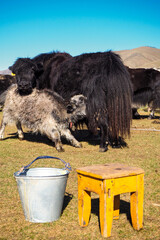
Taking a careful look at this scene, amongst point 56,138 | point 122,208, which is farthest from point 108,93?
point 122,208

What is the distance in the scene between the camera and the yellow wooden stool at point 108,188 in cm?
253

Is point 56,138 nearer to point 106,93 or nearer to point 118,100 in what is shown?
point 106,93

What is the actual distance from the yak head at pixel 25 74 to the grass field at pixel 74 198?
156 cm

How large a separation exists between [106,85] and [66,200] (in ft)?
10.8

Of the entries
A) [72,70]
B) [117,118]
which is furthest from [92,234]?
[72,70]

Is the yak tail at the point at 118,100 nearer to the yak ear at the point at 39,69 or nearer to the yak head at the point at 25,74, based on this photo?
the yak head at the point at 25,74

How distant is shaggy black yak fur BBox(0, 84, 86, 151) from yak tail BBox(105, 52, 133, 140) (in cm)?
91

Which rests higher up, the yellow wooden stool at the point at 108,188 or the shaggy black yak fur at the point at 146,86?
the shaggy black yak fur at the point at 146,86

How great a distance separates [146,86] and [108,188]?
1162 centimetres

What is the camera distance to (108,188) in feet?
Result: 8.28

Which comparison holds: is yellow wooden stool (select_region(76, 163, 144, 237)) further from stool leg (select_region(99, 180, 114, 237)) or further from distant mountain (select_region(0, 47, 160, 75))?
distant mountain (select_region(0, 47, 160, 75))

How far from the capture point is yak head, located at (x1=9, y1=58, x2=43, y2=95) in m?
7.12

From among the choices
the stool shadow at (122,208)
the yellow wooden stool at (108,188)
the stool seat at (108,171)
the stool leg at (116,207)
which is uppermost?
the stool seat at (108,171)

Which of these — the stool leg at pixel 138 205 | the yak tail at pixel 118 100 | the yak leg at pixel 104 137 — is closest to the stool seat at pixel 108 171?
the stool leg at pixel 138 205
